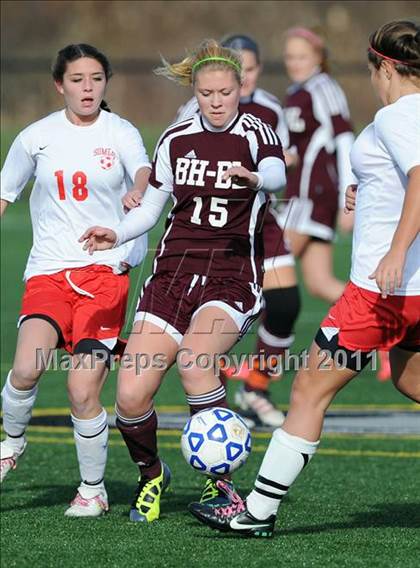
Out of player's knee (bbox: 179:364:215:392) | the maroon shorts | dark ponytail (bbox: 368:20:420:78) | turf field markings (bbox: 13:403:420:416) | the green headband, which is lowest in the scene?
turf field markings (bbox: 13:403:420:416)

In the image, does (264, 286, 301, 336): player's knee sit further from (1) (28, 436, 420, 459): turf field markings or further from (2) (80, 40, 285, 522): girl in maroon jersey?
(2) (80, 40, 285, 522): girl in maroon jersey

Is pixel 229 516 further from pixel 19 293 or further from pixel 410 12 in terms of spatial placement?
pixel 410 12

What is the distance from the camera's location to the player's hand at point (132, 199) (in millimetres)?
5742

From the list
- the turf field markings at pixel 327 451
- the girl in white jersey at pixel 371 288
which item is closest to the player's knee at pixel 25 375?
the girl in white jersey at pixel 371 288

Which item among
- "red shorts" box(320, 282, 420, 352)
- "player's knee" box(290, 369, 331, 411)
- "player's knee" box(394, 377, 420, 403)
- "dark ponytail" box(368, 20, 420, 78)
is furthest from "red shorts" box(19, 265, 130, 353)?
"dark ponytail" box(368, 20, 420, 78)

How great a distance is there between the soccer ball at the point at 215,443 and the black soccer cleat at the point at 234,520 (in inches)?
6.2

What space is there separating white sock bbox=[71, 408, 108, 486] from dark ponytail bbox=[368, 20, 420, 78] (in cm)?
210

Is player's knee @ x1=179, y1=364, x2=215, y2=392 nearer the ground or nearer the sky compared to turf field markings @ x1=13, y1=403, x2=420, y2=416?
nearer the sky

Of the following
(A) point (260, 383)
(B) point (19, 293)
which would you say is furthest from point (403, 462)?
(B) point (19, 293)

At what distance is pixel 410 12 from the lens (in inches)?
1200

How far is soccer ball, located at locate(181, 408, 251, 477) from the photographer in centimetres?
540

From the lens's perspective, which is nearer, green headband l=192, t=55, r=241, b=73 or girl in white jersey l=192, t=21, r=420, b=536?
girl in white jersey l=192, t=21, r=420, b=536

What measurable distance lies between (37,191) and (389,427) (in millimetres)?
3164

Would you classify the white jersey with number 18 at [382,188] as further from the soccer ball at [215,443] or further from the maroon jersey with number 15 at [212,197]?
the soccer ball at [215,443]
